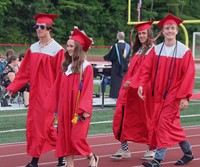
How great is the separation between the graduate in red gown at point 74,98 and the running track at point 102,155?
106 centimetres

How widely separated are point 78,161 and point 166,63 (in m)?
1.92

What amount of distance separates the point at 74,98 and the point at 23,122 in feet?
19.4

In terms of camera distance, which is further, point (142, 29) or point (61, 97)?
point (142, 29)

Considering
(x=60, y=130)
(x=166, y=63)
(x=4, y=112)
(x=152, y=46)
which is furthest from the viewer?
(x=4, y=112)

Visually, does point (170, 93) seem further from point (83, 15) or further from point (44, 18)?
point (83, 15)

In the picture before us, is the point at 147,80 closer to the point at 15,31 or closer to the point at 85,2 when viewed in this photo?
the point at 15,31

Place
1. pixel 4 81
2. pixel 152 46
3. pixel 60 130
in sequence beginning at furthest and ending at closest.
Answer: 1. pixel 4 81
2. pixel 152 46
3. pixel 60 130

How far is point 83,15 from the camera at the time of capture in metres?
52.8

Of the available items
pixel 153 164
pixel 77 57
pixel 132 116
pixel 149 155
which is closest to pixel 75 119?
pixel 77 57

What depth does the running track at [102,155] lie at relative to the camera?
905cm

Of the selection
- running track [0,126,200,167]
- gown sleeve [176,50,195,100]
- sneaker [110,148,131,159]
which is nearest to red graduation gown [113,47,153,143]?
sneaker [110,148,131,159]

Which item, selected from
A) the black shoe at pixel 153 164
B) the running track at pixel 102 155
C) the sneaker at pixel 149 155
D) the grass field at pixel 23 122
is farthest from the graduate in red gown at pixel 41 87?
the grass field at pixel 23 122

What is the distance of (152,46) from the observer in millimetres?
9133

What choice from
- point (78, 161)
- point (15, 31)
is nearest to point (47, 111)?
point (78, 161)
